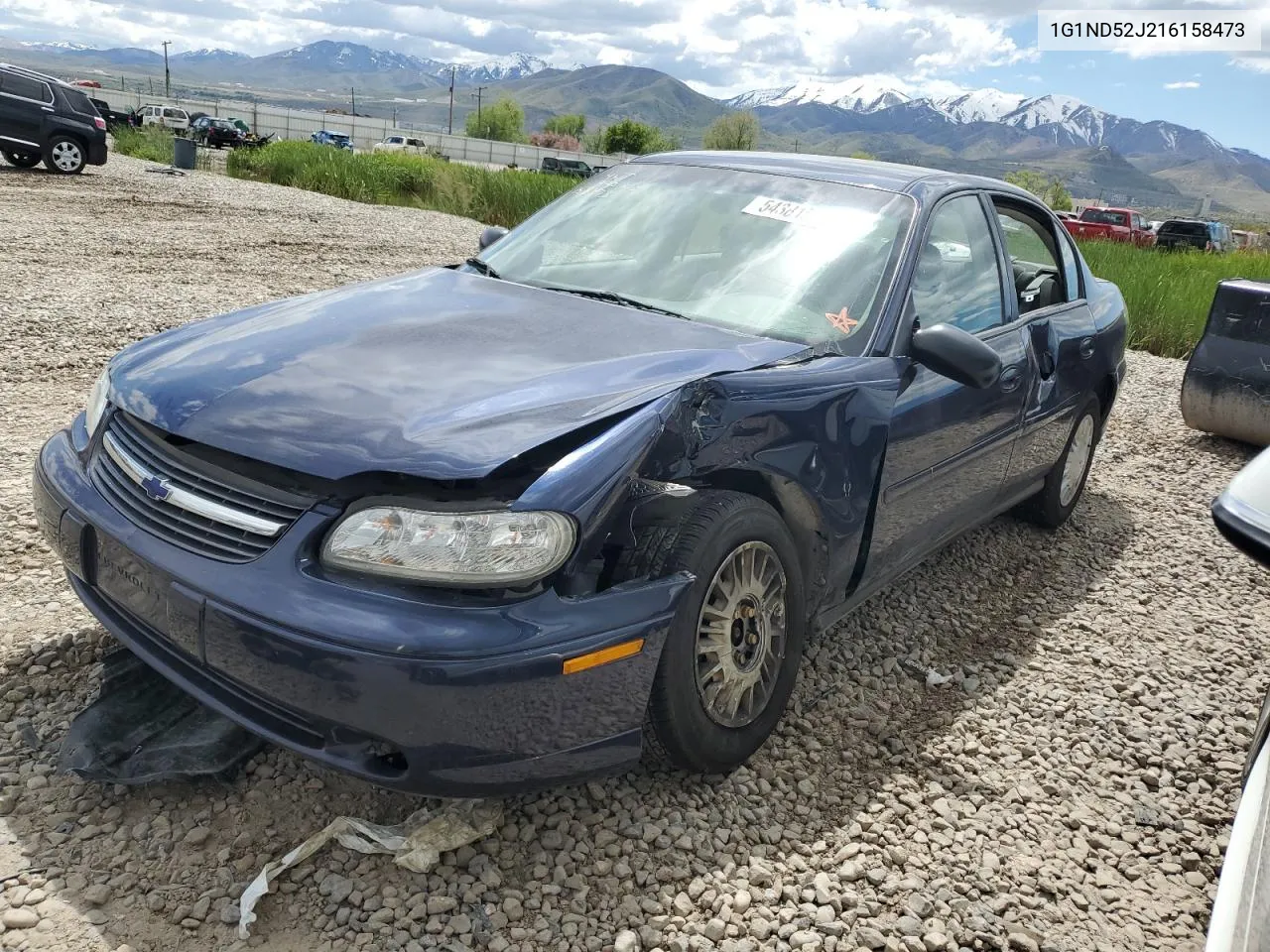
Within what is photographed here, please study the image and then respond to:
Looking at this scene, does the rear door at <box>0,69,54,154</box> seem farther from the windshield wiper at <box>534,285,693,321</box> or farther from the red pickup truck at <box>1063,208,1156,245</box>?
the red pickup truck at <box>1063,208,1156,245</box>

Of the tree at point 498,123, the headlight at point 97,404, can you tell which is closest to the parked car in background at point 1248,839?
the headlight at point 97,404

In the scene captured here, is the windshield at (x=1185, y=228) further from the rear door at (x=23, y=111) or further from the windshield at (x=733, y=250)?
the windshield at (x=733, y=250)

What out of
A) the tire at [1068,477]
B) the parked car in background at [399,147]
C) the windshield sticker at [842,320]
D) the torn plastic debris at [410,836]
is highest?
the windshield sticker at [842,320]

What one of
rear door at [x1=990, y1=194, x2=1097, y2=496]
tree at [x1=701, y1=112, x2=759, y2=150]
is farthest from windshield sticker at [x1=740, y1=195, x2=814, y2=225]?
tree at [x1=701, y1=112, x2=759, y2=150]

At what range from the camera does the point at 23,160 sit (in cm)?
1772

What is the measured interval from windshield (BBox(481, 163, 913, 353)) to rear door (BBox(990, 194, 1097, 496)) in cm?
98

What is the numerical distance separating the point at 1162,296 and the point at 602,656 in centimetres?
1103

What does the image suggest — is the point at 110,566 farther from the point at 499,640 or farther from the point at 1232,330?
the point at 1232,330

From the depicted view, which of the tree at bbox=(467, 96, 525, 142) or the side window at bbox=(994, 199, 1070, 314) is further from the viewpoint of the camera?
the tree at bbox=(467, 96, 525, 142)

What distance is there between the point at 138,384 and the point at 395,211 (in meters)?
15.9

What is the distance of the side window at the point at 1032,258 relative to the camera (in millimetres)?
4172

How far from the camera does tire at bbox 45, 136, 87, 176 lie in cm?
1719

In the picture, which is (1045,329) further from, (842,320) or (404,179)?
(404,179)

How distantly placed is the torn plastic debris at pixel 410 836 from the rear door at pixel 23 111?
60.0ft
